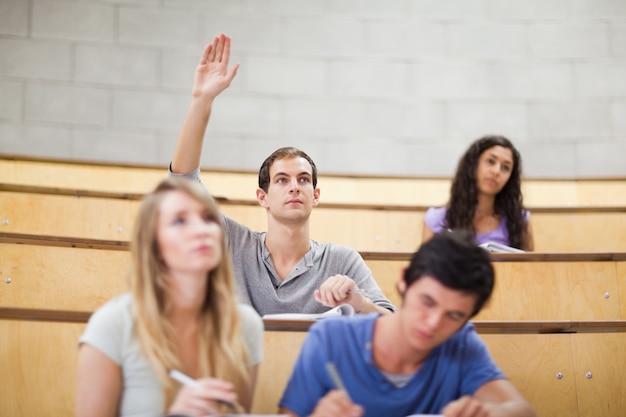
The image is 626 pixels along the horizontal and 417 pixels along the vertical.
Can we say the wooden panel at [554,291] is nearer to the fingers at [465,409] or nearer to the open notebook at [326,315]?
the open notebook at [326,315]

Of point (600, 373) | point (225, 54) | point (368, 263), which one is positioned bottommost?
point (600, 373)

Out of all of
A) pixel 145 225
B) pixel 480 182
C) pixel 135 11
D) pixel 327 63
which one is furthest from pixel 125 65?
pixel 145 225

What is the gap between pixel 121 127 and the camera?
1.32m

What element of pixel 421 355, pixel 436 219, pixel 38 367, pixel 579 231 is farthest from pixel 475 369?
pixel 579 231

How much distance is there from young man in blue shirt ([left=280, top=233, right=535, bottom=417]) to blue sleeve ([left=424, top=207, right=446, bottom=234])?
1.91ft

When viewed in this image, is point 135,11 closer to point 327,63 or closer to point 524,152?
point 327,63

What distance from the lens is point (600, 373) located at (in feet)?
2.24

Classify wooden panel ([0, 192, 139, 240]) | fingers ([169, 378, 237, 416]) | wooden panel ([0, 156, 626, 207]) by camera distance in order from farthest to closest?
1. wooden panel ([0, 156, 626, 207])
2. wooden panel ([0, 192, 139, 240])
3. fingers ([169, 378, 237, 416])

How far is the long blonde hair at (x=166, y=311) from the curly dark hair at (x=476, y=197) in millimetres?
675

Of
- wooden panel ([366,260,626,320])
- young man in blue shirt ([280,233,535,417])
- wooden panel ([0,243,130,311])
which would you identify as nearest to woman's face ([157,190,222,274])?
Result: young man in blue shirt ([280,233,535,417])

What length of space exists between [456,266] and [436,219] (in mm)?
649

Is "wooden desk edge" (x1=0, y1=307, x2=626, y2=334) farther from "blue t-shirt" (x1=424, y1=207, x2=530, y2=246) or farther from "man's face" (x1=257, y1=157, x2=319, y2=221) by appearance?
"blue t-shirt" (x1=424, y1=207, x2=530, y2=246)

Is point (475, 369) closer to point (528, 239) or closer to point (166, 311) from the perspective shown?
point (166, 311)

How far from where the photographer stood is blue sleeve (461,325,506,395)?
0.53 m
